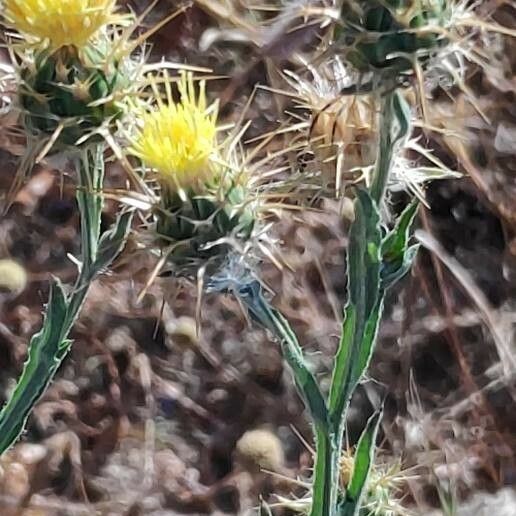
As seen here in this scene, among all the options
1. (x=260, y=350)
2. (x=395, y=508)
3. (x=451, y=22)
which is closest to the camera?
(x=451, y=22)

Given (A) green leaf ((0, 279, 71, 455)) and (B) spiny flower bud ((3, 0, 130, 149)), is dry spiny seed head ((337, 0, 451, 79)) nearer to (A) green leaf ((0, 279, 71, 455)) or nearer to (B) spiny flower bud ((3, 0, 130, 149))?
(B) spiny flower bud ((3, 0, 130, 149))

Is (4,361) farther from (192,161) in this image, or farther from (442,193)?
(192,161)

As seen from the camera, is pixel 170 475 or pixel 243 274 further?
pixel 170 475

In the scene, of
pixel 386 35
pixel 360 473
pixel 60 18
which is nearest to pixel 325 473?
pixel 360 473

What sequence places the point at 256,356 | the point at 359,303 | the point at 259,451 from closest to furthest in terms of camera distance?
the point at 359,303 < the point at 259,451 < the point at 256,356

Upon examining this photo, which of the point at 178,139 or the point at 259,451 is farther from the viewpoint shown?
the point at 259,451

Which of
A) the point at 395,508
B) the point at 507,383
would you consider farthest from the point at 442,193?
the point at 395,508

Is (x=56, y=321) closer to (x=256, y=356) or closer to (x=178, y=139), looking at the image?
(x=178, y=139)

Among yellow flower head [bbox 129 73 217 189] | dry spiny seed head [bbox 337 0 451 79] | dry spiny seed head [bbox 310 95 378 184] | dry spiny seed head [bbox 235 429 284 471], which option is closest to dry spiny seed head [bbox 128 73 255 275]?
yellow flower head [bbox 129 73 217 189]
